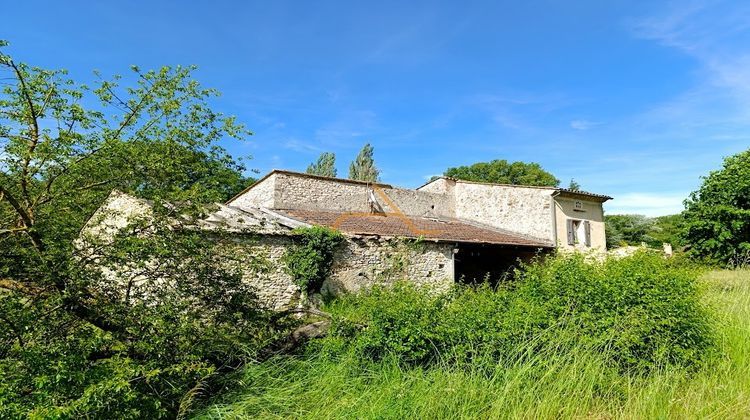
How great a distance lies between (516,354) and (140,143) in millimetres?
4633

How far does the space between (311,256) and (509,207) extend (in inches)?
347

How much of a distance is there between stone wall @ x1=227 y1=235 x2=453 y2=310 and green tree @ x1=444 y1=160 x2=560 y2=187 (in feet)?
68.3

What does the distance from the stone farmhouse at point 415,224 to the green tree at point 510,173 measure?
14766 mm

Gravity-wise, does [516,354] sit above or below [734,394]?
above

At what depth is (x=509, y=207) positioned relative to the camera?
54.1 feet

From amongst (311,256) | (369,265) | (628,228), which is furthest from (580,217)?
(628,228)

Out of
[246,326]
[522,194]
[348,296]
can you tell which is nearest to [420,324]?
[246,326]

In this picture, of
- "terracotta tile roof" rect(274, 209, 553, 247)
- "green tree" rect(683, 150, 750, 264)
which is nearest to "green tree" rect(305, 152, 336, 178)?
"terracotta tile roof" rect(274, 209, 553, 247)

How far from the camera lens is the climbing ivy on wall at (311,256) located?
1080 cm

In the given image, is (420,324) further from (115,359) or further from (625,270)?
(115,359)

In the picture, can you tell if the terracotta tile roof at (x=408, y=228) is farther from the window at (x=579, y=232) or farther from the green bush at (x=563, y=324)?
the green bush at (x=563, y=324)

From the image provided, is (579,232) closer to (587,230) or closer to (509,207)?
(587,230)

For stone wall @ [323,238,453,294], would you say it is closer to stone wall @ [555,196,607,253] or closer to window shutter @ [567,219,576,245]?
stone wall @ [555,196,607,253]

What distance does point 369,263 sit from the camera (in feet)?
39.3
